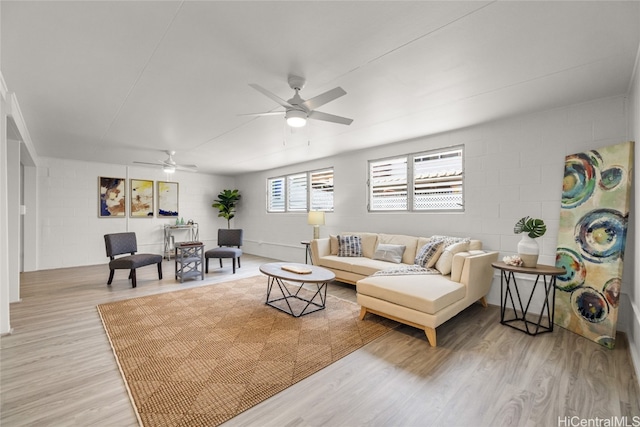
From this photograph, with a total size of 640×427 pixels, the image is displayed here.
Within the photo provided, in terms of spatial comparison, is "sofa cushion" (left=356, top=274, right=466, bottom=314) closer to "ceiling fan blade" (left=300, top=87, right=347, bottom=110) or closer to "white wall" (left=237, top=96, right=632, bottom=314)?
"white wall" (left=237, top=96, right=632, bottom=314)

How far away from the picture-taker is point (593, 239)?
108 inches

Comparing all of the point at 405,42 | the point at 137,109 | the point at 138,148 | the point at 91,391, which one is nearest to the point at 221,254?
the point at 138,148

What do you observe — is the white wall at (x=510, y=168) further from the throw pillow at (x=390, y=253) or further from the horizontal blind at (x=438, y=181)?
the throw pillow at (x=390, y=253)

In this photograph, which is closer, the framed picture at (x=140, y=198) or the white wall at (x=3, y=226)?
the white wall at (x=3, y=226)

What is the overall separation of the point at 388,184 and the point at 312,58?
3171mm

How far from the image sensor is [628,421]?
5.22ft

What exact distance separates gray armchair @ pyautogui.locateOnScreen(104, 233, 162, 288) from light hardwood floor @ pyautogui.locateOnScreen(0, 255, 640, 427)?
1.42m

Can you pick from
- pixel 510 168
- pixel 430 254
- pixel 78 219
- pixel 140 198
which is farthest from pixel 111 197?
pixel 510 168

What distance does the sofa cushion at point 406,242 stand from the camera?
13.8 feet

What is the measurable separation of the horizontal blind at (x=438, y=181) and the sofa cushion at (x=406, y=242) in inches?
22.6

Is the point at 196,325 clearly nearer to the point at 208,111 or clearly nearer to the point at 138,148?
the point at 208,111

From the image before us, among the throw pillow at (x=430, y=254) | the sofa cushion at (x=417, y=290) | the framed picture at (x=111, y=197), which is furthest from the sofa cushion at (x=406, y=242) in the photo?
the framed picture at (x=111, y=197)

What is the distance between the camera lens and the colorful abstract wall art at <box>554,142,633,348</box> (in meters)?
2.55

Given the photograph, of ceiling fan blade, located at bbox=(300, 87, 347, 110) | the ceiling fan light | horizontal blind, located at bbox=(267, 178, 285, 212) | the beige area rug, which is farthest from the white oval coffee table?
horizontal blind, located at bbox=(267, 178, 285, 212)
